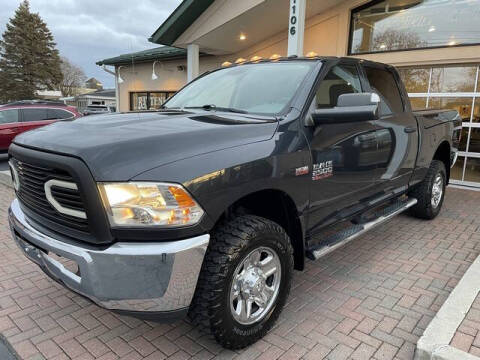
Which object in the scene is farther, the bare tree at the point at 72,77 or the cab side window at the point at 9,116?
the bare tree at the point at 72,77

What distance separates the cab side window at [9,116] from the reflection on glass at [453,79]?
11.8 m

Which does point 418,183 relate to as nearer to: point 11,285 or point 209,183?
point 209,183

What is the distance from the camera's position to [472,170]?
323 inches

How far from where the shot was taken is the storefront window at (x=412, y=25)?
7660 mm

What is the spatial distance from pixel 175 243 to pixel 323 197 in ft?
4.85

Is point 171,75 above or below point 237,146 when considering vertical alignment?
above

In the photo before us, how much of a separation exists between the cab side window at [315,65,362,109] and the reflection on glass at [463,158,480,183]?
5.83 meters

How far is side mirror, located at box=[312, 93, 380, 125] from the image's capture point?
271 centimetres

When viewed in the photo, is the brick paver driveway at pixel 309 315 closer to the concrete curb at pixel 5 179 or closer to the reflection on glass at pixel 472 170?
the concrete curb at pixel 5 179

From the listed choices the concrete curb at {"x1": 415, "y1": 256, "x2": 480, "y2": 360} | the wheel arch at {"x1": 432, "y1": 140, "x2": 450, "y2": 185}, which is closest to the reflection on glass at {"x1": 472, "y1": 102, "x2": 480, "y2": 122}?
the wheel arch at {"x1": 432, "y1": 140, "x2": 450, "y2": 185}

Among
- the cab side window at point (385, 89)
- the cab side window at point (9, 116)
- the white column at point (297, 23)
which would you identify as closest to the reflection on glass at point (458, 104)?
the white column at point (297, 23)

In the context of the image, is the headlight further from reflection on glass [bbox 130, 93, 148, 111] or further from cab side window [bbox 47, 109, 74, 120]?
reflection on glass [bbox 130, 93, 148, 111]

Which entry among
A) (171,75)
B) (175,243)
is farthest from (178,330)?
(171,75)

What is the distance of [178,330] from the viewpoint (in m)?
2.83
